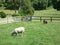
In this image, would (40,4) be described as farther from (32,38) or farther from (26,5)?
(32,38)

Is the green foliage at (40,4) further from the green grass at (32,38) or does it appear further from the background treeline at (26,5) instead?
the green grass at (32,38)

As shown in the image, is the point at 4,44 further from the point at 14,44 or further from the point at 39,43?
the point at 39,43

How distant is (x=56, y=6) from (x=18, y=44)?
65881 mm

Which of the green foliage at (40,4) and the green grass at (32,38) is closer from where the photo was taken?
the green grass at (32,38)

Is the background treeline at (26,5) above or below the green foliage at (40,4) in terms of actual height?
above

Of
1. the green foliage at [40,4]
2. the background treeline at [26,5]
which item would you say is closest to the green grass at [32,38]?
the background treeline at [26,5]

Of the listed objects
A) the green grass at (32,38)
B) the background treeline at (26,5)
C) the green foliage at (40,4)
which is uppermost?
the green grass at (32,38)

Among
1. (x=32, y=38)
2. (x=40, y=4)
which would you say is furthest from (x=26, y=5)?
(x=40, y=4)

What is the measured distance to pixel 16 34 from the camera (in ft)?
57.2

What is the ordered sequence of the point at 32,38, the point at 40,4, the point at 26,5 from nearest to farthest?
the point at 32,38
the point at 26,5
the point at 40,4

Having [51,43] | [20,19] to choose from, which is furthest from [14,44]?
[20,19]

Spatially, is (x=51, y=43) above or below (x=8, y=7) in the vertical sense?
above

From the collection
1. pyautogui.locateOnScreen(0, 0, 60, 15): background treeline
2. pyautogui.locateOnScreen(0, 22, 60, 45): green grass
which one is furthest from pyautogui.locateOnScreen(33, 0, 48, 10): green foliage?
pyautogui.locateOnScreen(0, 22, 60, 45): green grass

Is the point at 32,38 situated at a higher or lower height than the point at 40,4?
higher
